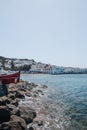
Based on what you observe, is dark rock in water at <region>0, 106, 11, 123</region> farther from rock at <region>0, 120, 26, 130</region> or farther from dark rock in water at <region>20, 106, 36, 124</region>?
dark rock in water at <region>20, 106, 36, 124</region>


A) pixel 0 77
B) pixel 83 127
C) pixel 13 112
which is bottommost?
pixel 83 127

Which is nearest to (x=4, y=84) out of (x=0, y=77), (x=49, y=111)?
(x=0, y=77)

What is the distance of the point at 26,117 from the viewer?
21.4 m

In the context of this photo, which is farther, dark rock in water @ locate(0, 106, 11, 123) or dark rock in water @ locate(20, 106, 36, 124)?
dark rock in water @ locate(20, 106, 36, 124)

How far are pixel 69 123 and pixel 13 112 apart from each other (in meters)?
5.69

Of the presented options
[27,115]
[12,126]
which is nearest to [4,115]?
[12,126]

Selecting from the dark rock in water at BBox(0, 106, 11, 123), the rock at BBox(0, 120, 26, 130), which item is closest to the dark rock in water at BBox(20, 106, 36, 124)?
the dark rock in water at BBox(0, 106, 11, 123)

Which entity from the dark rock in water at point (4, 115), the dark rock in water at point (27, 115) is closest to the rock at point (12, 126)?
the dark rock in water at point (4, 115)

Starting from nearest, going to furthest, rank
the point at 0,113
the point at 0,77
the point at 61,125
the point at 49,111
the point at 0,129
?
the point at 0,129
the point at 0,113
the point at 61,125
the point at 49,111
the point at 0,77

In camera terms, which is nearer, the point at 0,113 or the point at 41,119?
the point at 0,113

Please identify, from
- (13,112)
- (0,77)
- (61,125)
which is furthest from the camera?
(0,77)

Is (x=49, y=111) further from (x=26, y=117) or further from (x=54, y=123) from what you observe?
(x=26, y=117)

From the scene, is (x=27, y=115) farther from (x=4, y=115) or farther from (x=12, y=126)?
(x=12, y=126)

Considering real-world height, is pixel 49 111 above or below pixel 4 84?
below
